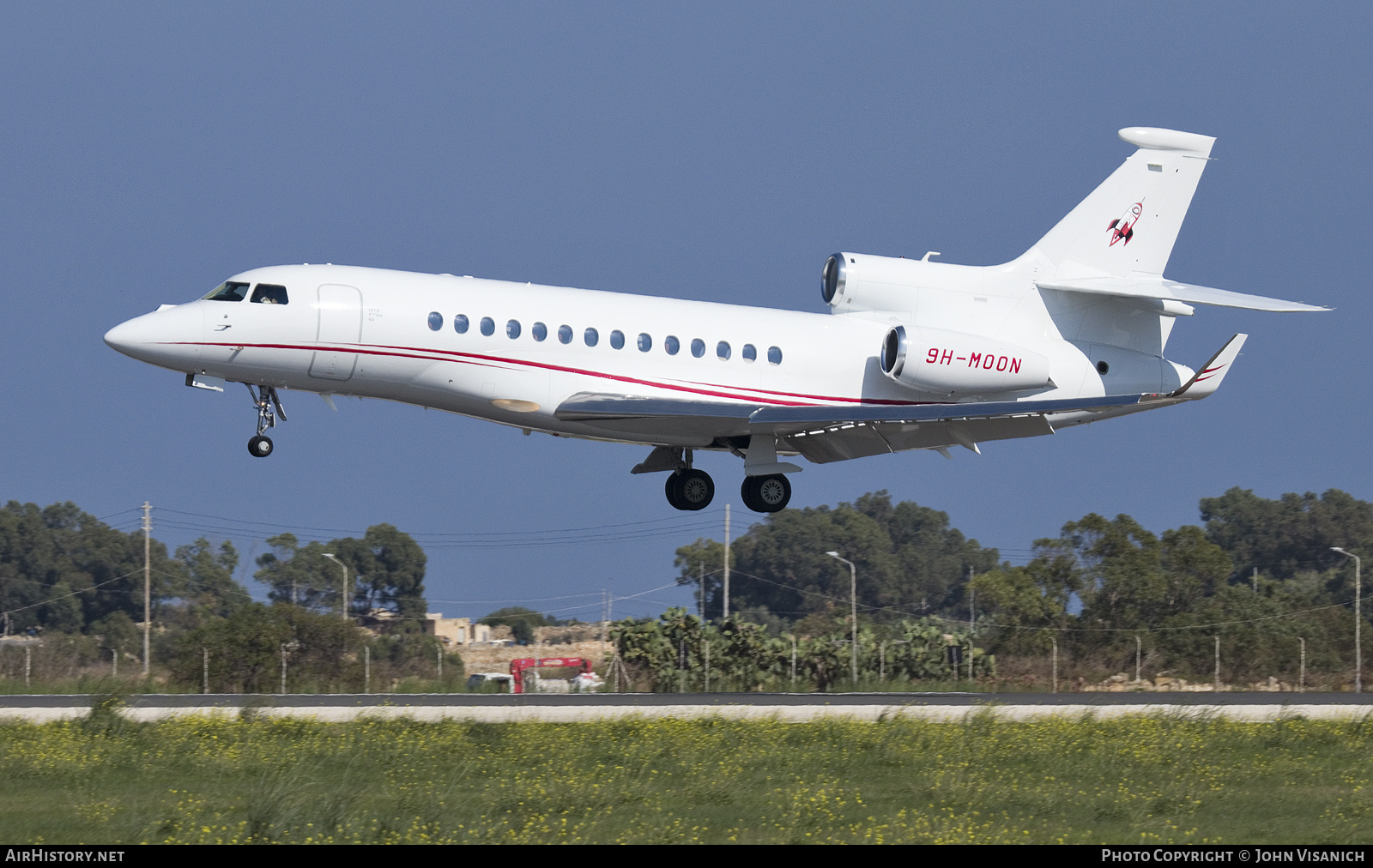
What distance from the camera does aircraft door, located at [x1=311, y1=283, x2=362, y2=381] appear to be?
22.3 m

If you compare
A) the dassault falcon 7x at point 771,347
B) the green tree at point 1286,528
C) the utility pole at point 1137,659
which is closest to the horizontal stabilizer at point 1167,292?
the dassault falcon 7x at point 771,347

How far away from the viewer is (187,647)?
40562 mm

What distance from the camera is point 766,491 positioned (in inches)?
1017

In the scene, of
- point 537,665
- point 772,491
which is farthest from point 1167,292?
point 537,665

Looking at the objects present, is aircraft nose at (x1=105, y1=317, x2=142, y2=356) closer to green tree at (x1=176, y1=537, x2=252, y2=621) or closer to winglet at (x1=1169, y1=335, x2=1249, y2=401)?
winglet at (x1=1169, y1=335, x2=1249, y2=401)

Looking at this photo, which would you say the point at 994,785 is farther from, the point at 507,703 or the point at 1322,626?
the point at 1322,626

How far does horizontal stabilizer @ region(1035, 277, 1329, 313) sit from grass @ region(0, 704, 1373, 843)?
21.2 feet

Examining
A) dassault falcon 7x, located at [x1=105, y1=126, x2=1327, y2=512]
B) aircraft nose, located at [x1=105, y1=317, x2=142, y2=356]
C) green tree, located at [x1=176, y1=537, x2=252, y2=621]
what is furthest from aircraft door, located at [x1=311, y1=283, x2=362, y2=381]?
green tree, located at [x1=176, y1=537, x2=252, y2=621]

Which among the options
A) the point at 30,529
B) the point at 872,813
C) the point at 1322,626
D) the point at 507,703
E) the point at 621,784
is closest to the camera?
the point at 872,813

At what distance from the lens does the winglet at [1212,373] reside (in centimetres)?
2277

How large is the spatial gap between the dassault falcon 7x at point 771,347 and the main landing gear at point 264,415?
3 centimetres

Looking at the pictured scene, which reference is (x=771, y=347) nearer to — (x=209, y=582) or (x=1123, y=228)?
(x=1123, y=228)
